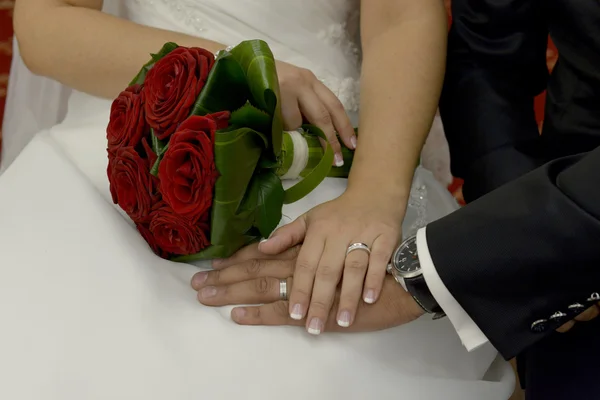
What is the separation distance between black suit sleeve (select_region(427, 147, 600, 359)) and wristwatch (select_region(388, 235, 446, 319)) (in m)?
0.03

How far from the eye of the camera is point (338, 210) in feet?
2.78

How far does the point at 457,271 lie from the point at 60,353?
0.42m

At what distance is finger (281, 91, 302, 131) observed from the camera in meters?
0.87

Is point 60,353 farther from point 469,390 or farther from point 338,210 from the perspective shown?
point 469,390

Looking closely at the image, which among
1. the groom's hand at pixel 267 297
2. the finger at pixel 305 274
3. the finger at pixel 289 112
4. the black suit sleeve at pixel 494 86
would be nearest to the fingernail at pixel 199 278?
the groom's hand at pixel 267 297

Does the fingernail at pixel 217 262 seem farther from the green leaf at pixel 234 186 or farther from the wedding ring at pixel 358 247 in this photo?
the wedding ring at pixel 358 247

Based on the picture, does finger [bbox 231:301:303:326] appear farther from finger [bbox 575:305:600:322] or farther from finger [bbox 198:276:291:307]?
finger [bbox 575:305:600:322]

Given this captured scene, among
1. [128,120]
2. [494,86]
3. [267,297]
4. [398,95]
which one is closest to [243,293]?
[267,297]

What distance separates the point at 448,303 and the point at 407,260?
0.07m

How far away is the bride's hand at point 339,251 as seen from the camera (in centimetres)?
77

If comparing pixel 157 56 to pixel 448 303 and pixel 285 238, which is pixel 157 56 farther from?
pixel 448 303

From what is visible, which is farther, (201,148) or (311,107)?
(311,107)

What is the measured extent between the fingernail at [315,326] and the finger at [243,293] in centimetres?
6

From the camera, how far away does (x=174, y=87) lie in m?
0.71
